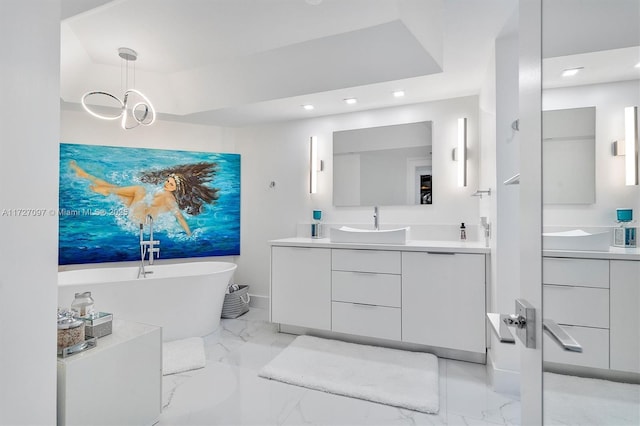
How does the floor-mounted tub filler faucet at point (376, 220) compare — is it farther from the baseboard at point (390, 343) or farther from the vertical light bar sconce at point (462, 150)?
the baseboard at point (390, 343)

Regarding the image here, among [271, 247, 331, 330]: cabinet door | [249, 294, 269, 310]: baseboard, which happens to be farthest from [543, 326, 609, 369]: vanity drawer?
[249, 294, 269, 310]: baseboard

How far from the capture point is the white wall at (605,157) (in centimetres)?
47

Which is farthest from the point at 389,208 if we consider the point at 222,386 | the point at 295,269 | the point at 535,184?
the point at 535,184

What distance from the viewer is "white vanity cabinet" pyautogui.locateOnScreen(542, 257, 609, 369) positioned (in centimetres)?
53

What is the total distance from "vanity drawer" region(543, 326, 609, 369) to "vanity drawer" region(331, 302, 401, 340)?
78.8 inches

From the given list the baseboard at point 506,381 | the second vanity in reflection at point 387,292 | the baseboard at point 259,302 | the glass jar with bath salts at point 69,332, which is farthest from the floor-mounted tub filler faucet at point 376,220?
the glass jar with bath salts at point 69,332

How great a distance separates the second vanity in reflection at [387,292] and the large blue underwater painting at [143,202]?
116 centimetres

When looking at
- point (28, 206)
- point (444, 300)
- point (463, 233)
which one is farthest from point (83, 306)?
point (463, 233)

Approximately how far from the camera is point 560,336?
62cm

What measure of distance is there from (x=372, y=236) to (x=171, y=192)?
7.72ft

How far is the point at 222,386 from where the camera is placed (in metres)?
2.14

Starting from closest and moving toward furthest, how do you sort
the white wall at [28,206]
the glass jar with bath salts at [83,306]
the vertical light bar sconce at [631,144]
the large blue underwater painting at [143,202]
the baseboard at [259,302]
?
the vertical light bar sconce at [631,144] < the white wall at [28,206] < the glass jar with bath salts at [83,306] < the large blue underwater painting at [143,202] < the baseboard at [259,302]

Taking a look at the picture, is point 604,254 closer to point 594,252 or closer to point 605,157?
point 594,252

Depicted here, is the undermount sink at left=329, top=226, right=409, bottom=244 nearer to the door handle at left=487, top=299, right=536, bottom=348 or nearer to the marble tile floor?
the marble tile floor
